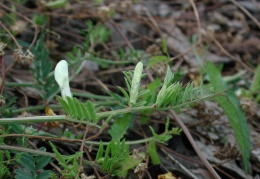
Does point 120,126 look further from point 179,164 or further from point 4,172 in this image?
point 4,172

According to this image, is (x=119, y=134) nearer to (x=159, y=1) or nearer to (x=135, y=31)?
(x=135, y=31)

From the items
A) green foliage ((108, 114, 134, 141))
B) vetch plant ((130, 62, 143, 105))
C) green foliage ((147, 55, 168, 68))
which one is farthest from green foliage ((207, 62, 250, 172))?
vetch plant ((130, 62, 143, 105))

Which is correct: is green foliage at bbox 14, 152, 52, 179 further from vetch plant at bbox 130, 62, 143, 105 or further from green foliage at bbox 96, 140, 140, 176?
vetch plant at bbox 130, 62, 143, 105

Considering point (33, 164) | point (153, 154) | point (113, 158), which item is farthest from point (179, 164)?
point (33, 164)

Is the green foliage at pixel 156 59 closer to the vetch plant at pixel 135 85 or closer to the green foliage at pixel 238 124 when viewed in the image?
the green foliage at pixel 238 124

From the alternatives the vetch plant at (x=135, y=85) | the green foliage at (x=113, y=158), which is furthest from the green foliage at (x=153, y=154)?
the vetch plant at (x=135, y=85)

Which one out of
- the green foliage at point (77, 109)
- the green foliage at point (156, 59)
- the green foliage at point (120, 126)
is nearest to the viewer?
the green foliage at point (77, 109)

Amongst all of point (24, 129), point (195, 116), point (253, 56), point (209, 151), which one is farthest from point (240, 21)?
point (24, 129)

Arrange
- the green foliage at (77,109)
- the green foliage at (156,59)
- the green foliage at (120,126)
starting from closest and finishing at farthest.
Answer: the green foliage at (77,109), the green foliage at (120,126), the green foliage at (156,59)
